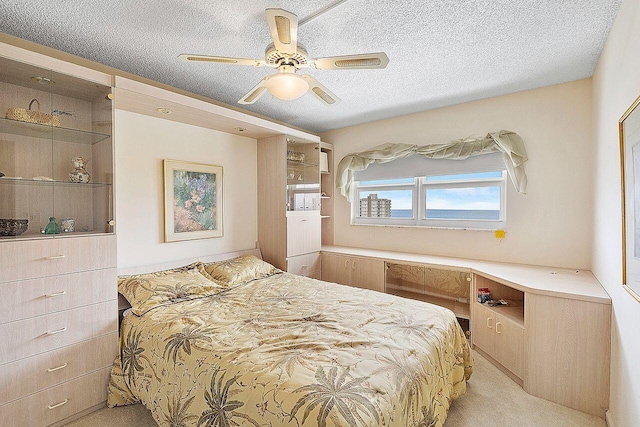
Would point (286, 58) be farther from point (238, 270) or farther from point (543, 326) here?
point (543, 326)

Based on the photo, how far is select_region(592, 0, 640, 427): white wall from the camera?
4.65 feet

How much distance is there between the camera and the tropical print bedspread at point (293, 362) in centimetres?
126

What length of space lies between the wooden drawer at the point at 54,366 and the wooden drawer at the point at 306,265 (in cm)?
187

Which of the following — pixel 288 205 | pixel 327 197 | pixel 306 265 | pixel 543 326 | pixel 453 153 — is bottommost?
pixel 543 326

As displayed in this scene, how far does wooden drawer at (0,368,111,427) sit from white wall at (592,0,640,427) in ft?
10.0

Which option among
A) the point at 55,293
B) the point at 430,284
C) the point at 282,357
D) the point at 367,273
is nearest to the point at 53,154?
the point at 55,293

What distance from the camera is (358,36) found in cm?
197

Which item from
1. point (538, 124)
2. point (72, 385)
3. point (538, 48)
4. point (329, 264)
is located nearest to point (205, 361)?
point (72, 385)

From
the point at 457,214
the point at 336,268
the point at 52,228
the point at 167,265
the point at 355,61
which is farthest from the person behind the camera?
the point at 336,268

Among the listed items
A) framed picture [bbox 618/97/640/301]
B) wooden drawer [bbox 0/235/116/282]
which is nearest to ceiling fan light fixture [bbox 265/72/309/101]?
wooden drawer [bbox 0/235/116/282]

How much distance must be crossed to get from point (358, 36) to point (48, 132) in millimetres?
2190

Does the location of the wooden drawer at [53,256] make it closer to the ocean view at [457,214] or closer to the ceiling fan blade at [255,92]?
the ceiling fan blade at [255,92]

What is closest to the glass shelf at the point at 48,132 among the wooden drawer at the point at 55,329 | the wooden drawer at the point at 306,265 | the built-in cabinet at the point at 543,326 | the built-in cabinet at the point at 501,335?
the wooden drawer at the point at 55,329

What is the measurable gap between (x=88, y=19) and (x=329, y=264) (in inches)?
125
